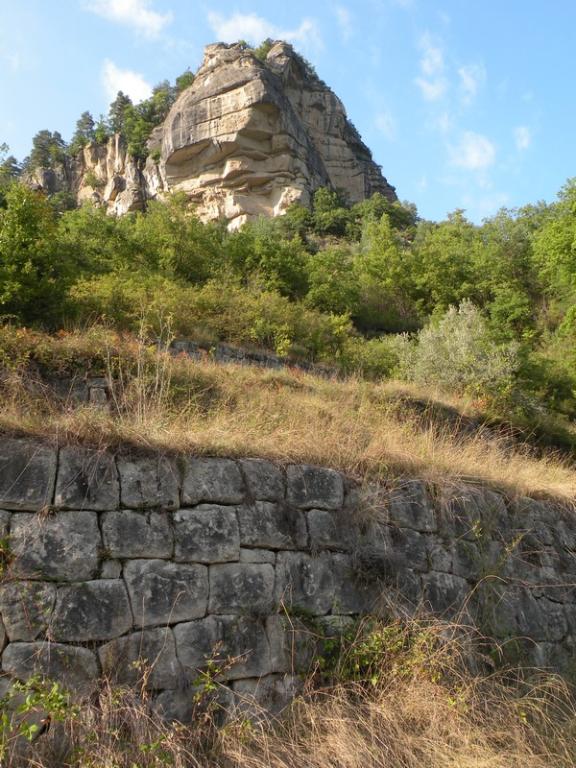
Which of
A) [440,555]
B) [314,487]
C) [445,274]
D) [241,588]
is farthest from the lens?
[445,274]

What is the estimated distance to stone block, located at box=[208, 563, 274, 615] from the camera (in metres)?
3.60

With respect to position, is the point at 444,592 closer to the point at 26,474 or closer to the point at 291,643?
the point at 291,643

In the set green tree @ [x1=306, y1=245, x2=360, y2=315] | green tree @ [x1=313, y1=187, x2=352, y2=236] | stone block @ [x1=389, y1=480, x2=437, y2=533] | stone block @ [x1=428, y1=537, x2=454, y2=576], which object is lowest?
stone block @ [x1=428, y1=537, x2=454, y2=576]

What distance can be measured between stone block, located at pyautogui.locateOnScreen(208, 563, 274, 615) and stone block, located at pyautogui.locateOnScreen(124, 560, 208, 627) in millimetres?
83

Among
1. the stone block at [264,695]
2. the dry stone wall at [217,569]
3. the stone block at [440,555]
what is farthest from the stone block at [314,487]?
the stone block at [264,695]

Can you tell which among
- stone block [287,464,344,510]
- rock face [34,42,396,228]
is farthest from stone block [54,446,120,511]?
rock face [34,42,396,228]

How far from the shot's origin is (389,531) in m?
4.53

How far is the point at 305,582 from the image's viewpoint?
3945 millimetres

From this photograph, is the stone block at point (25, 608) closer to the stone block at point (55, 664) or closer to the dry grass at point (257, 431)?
the stone block at point (55, 664)

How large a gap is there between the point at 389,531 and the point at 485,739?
1.59 meters

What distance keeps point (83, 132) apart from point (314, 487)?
6326 cm

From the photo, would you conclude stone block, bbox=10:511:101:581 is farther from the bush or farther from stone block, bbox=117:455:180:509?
the bush

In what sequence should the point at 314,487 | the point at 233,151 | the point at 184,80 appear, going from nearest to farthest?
the point at 314,487 < the point at 233,151 < the point at 184,80

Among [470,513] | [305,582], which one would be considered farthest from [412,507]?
[305,582]
